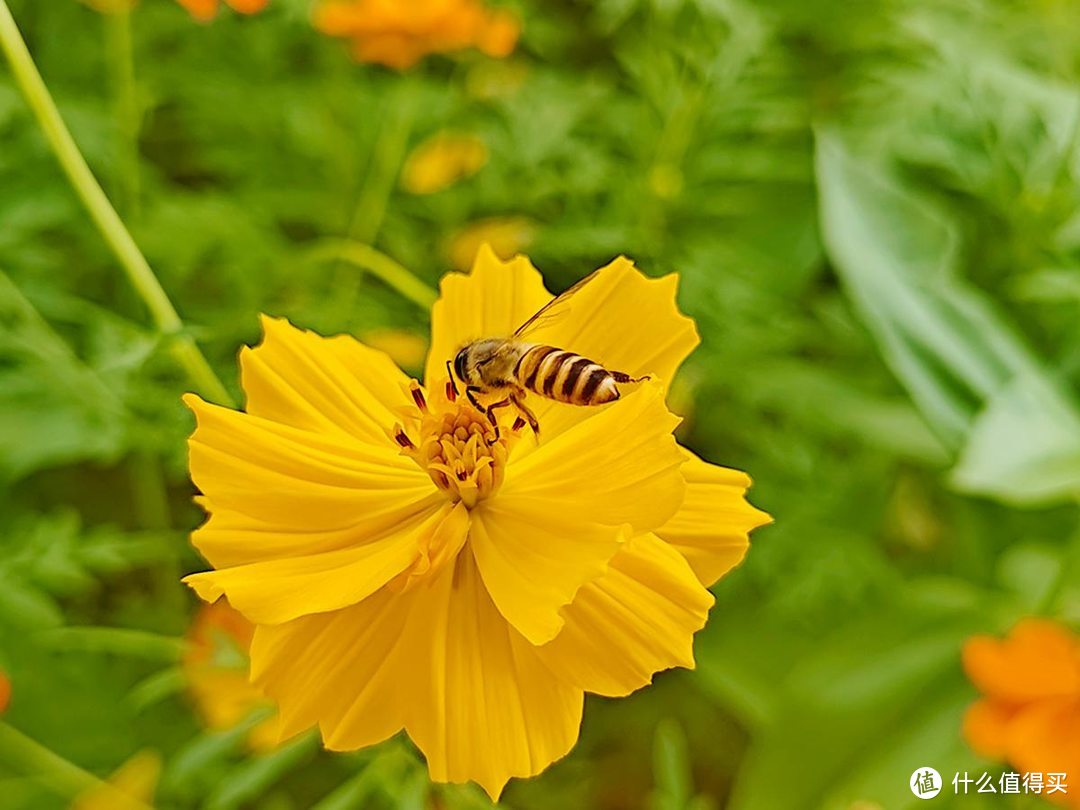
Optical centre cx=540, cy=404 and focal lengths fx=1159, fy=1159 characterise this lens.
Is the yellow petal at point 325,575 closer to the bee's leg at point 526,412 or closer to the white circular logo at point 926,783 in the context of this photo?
the bee's leg at point 526,412

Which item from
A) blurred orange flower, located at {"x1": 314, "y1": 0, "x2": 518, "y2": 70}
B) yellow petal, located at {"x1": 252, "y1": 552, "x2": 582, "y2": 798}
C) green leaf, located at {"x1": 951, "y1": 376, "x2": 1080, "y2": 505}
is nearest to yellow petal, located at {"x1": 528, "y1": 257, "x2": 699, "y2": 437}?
yellow petal, located at {"x1": 252, "y1": 552, "x2": 582, "y2": 798}

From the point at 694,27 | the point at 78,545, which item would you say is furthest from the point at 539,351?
the point at 694,27

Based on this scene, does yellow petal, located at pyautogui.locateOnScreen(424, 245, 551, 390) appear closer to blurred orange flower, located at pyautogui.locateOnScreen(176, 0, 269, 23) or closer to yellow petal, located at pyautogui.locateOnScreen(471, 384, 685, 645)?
yellow petal, located at pyautogui.locateOnScreen(471, 384, 685, 645)

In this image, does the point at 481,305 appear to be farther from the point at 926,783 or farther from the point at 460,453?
the point at 926,783

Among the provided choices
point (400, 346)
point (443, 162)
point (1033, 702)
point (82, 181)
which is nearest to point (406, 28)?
point (443, 162)

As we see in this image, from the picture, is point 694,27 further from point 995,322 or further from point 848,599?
point 848,599

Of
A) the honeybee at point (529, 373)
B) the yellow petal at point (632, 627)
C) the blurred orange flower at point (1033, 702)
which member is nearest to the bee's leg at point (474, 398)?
the honeybee at point (529, 373)
